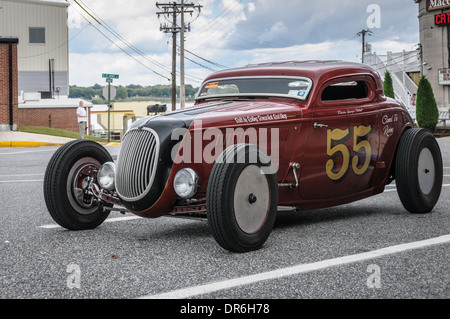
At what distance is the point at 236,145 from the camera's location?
17.3 feet

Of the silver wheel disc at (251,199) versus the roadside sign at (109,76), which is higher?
the roadside sign at (109,76)

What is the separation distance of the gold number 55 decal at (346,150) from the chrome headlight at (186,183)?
1729 millimetres

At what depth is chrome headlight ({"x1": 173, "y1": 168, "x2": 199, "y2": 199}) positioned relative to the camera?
5316 millimetres

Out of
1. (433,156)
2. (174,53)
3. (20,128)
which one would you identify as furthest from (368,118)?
(174,53)

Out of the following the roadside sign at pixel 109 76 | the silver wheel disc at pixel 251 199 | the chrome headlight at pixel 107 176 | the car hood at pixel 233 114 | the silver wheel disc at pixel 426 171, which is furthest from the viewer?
the roadside sign at pixel 109 76

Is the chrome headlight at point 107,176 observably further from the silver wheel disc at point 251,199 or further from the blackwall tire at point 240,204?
the silver wheel disc at point 251,199

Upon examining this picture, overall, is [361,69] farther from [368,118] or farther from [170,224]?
[170,224]

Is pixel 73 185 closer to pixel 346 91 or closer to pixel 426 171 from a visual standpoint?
pixel 346 91

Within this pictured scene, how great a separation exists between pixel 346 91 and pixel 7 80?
25.8m

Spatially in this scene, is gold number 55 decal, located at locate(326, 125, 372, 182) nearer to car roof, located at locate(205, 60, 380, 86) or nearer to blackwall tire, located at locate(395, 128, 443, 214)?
blackwall tire, located at locate(395, 128, 443, 214)

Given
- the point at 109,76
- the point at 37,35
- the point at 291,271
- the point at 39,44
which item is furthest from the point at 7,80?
the point at 37,35

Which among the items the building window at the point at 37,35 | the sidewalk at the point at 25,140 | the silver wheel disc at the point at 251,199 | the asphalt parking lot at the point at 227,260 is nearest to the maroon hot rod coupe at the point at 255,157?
the silver wheel disc at the point at 251,199

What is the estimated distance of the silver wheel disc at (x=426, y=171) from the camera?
7367 mm

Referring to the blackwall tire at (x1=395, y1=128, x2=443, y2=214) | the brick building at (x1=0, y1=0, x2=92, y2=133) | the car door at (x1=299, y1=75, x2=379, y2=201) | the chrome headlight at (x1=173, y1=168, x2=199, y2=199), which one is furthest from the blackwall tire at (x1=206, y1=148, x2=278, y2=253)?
the brick building at (x1=0, y1=0, x2=92, y2=133)
